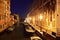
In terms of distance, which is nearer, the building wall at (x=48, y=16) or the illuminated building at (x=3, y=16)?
the building wall at (x=48, y=16)

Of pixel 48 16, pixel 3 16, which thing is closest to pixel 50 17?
pixel 48 16

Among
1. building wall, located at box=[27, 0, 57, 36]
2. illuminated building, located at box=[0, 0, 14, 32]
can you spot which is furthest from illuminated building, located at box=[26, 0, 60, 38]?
illuminated building, located at box=[0, 0, 14, 32]

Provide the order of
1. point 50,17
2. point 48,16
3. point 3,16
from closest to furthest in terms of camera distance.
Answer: point 50,17 → point 48,16 → point 3,16

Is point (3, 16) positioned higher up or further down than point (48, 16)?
higher up

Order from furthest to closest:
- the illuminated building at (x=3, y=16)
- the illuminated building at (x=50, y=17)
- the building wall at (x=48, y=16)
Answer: the illuminated building at (x=3, y=16)
the building wall at (x=48, y=16)
the illuminated building at (x=50, y=17)

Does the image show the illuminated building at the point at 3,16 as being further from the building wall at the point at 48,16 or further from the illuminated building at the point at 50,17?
the illuminated building at the point at 50,17

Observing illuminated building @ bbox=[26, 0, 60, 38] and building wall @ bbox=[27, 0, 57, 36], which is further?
building wall @ bbox=[27, 0, 57, 36]

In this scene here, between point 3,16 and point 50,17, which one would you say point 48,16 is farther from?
point 3,16

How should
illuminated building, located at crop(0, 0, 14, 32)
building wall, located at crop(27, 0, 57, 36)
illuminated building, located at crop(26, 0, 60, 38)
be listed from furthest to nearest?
→ 1. illuminated building, located at crop(0, 0, 14, 32)
2. building wall, located at crop(27, 0, 57, 36)
3. illuminated building, located at crop(26, 0, 60, 38)

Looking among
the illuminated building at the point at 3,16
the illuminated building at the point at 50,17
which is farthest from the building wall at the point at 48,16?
the illuminated building at the point at 3,16

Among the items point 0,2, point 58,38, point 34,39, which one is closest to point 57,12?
point 58,38

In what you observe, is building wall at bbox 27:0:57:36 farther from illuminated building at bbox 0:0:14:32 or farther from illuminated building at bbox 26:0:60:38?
illuminated building at bbox 0:0:14:32

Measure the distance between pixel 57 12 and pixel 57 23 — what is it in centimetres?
60

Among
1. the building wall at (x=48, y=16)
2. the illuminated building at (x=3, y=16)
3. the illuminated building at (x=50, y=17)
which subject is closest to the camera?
the illuminated building at (x=50, y=17)
